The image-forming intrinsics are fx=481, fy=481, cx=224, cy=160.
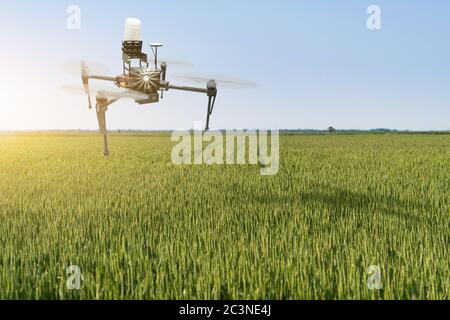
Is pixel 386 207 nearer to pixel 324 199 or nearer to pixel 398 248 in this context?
pixel 324 199

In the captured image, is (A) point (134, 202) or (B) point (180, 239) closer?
(B) point (180, 239)

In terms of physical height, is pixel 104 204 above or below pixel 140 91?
below
